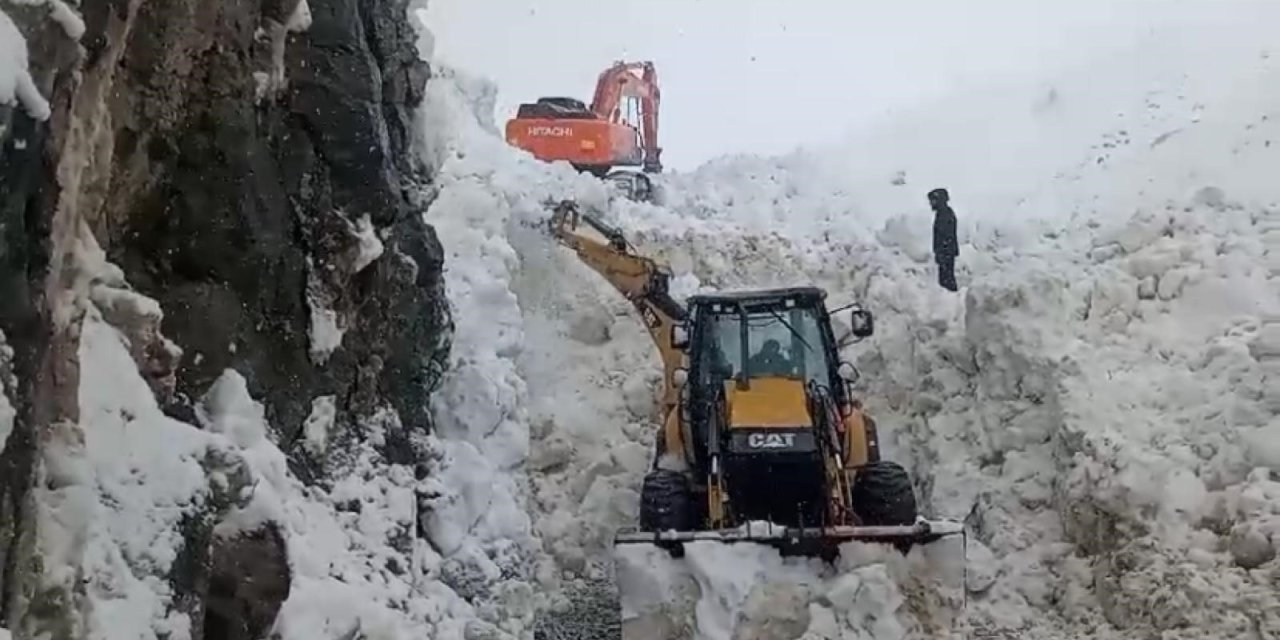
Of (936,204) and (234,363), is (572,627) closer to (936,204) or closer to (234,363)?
(234,363)

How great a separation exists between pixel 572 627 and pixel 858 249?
6.66 meters

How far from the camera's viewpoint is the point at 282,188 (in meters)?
5.76

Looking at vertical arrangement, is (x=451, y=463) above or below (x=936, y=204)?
below

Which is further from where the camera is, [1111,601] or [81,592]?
[1111,601]

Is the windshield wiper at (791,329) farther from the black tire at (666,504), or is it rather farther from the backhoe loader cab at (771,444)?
the black tire at (666,504)

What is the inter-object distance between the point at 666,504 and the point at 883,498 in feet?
4.06

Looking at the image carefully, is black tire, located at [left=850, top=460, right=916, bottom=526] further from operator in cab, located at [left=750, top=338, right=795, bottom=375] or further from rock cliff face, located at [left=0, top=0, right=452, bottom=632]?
rock cliff face, located at [left=0, top=0, right=452, bottom=632]

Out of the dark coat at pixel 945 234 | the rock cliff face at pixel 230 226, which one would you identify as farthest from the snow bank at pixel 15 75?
the dark coat at pixel 945 234

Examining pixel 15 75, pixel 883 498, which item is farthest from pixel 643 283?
pixel 15 75

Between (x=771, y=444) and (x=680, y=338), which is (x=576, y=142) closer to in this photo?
(x=680, y=338)

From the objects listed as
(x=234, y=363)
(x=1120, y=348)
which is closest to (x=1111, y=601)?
(x=1120, y=348)

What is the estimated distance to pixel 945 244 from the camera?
11477 mm

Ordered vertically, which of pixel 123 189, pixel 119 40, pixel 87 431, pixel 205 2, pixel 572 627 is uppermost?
pixel 205 2

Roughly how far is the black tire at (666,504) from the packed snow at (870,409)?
67 centimetres
